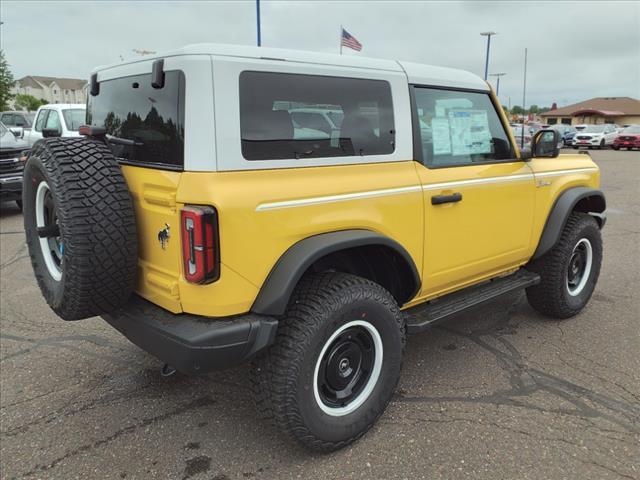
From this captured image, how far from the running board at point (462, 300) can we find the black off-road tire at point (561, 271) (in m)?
0.15

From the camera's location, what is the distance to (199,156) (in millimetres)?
2117

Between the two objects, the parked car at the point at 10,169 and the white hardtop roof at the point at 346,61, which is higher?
the white hardtop roof at the point at 346,61

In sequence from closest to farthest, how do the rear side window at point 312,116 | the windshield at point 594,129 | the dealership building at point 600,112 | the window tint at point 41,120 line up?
the rear side window at point 312,116
the window tint at point 41,120
the windshield at point 594,129
the dealership building at point 600,112

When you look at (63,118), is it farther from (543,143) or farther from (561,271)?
(561,271)

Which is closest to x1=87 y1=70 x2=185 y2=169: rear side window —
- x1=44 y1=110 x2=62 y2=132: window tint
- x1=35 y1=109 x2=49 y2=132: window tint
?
x1=44 y1=110 x2=62 y2=132: window tint

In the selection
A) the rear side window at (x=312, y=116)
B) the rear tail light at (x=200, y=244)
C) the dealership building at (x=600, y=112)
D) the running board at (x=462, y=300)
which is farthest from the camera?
the dealership building at (x=600, y=112)

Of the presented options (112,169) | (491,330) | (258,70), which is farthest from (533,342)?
(112,169)

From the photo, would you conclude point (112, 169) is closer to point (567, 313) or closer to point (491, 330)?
point (491, 330)

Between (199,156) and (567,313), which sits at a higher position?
(199,156)

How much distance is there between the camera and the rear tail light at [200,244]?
2.04 metres

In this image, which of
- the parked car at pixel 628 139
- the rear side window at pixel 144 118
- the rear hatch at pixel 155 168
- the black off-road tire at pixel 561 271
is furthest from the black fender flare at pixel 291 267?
the parked car at pixel 628 139

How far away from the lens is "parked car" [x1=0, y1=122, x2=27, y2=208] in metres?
8.66

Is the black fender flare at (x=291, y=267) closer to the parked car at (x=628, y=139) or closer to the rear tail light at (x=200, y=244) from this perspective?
the rear tail light at (x=200, y=244)

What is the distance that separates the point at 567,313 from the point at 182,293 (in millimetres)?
3309
